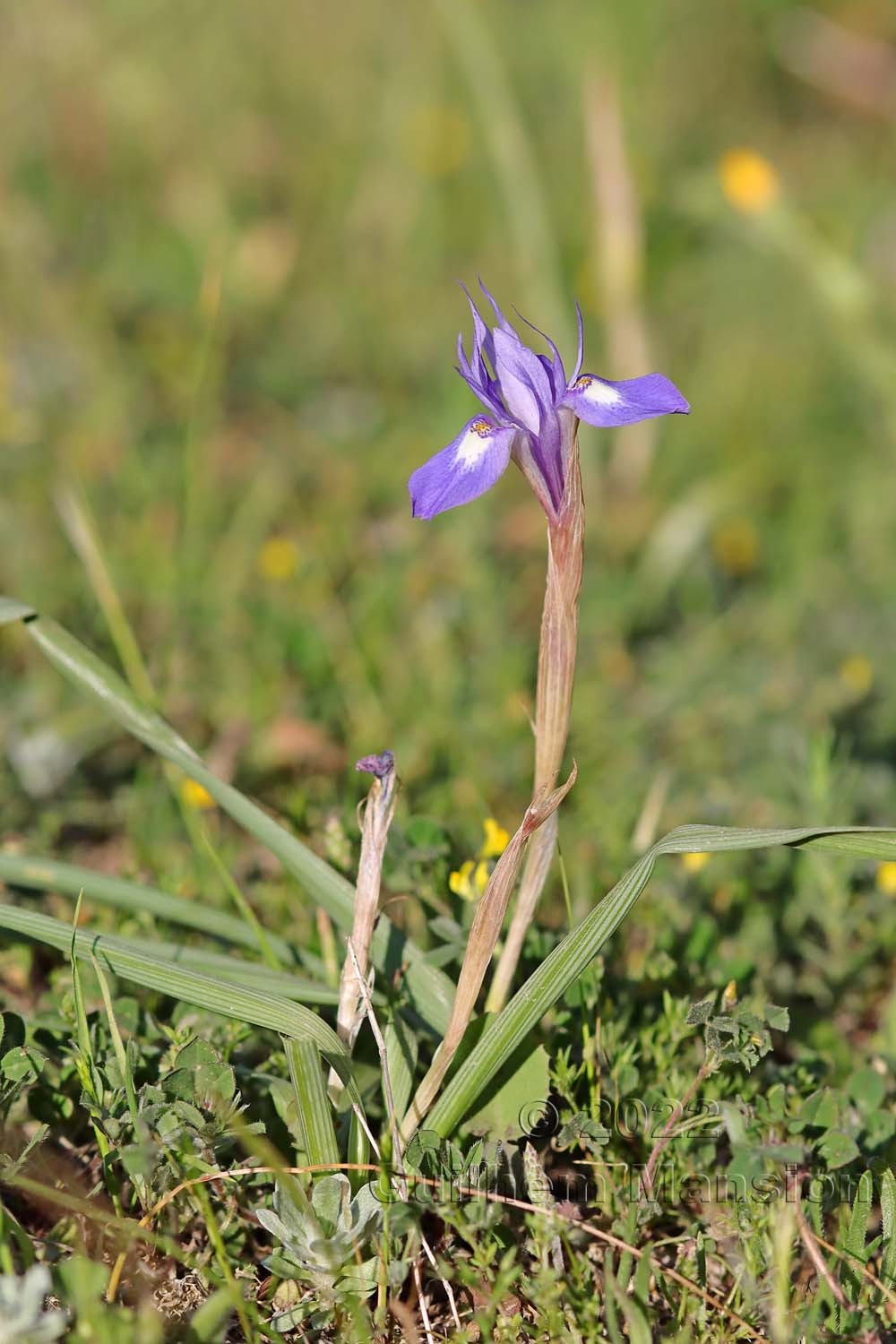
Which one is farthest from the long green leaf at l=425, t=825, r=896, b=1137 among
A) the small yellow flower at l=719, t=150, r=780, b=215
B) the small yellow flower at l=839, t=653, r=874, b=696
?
the small yellow flower at l=719, t=150, r=780, b=215

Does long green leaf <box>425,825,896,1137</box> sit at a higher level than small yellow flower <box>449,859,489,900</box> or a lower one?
higher

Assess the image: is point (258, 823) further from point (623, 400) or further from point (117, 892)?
point (623, 400)

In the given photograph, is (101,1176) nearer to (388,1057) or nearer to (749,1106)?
(388,1057)

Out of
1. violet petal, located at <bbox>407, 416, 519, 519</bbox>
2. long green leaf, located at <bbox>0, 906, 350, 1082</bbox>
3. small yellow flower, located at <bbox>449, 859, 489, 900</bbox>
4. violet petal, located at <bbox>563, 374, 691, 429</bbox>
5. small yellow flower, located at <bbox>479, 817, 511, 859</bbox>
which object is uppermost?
violet petal, located at <bbox>563, 374, 691, 429</bbox>

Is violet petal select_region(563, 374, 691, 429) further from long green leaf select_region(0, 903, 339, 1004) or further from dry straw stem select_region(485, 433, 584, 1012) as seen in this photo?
long green leaf select_region(0, 903, 339, 1004)

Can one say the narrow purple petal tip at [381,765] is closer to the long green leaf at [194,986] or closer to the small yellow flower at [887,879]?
the long green leaf at [194,986]
